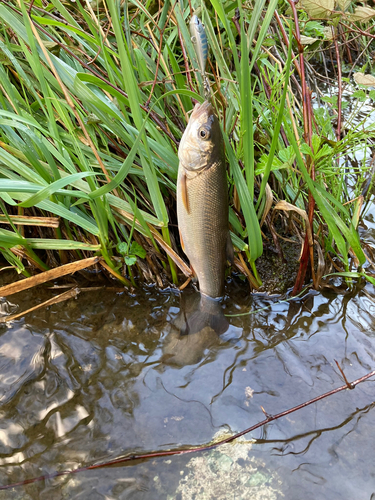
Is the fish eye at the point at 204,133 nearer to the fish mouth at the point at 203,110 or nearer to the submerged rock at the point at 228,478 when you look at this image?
the fish mouth at the point at 203,110

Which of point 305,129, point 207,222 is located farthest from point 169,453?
point 305,129

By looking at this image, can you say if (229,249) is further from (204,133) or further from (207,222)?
(204,133)

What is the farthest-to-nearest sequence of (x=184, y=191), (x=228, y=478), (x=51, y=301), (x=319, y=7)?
1. (x=51, y=301)
2. (x=184, y=191)
3. (x=319, y=7)
4. (x=228, y=478)

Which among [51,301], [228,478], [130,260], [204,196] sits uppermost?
[204,196]

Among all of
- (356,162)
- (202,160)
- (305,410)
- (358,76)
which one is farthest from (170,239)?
(356,162)

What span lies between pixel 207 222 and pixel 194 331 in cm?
76

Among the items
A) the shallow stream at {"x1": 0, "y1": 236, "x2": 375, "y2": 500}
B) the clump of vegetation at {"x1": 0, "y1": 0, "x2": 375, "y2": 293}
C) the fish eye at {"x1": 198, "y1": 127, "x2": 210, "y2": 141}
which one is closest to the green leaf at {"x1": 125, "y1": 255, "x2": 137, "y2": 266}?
the clump of vegetation at {"x1": 0, "y1": 0, "x2": 375, "y2": 293}

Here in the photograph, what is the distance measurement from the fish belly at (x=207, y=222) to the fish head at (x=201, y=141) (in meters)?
0.06

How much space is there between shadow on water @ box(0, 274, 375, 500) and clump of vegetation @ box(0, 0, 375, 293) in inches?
12.3

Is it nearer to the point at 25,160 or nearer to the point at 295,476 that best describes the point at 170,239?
the point at 25,160

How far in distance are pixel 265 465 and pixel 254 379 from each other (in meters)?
0.44

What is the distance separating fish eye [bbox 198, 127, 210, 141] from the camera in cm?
188

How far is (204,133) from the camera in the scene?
188 centimetres

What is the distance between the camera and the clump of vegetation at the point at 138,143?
6.05 ft
